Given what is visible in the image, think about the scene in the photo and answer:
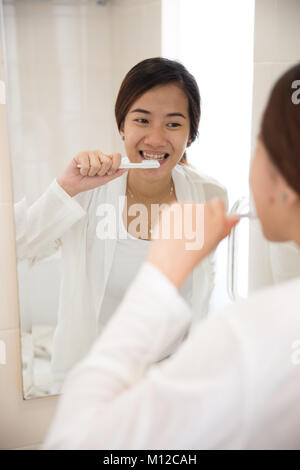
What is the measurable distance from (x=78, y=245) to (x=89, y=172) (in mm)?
159

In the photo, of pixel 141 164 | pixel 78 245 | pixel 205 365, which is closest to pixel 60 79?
pixel 141 164

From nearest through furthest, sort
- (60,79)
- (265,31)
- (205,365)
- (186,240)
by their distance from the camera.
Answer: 1. (205,365)
2. (186,240)
3. (60,79)
4. (265,31)

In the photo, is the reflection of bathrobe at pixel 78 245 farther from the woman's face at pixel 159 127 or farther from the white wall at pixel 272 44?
the white wall at pixel 272 44

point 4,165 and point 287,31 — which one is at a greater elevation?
point 287,31

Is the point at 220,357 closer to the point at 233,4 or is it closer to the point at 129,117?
the point at 129,117

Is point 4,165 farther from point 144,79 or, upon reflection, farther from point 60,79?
point 144,79

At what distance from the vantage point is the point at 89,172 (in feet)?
2.91

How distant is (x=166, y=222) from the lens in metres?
0.59

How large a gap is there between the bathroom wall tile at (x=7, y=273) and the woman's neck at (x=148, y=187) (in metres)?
0.26

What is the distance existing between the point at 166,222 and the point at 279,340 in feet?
0.68

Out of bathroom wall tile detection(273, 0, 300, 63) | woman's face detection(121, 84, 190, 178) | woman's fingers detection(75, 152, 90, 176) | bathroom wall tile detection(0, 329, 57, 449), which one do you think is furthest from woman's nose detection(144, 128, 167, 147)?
bathroom wall tile detection(0, 329, 57, 449)

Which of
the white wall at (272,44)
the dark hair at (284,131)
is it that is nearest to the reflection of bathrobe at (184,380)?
the dark hair at (284,131)

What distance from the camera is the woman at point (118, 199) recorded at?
35.0 inches
